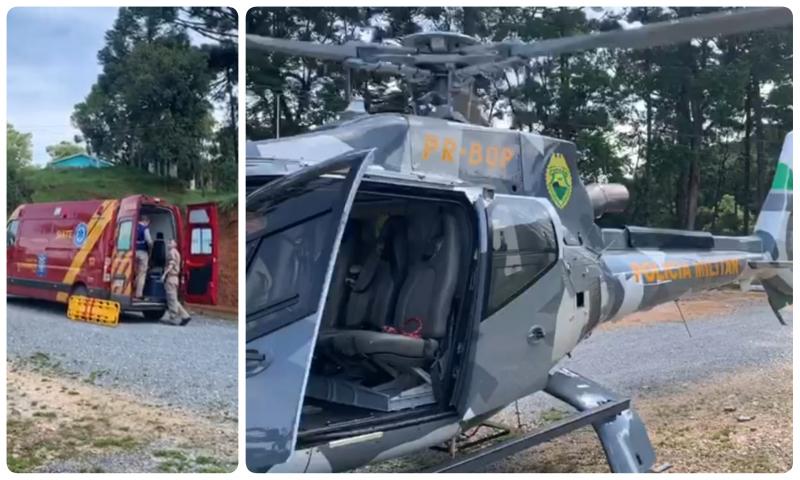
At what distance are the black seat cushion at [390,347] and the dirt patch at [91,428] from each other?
2.92 ft

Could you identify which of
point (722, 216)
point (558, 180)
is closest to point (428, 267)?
point (558, 180)

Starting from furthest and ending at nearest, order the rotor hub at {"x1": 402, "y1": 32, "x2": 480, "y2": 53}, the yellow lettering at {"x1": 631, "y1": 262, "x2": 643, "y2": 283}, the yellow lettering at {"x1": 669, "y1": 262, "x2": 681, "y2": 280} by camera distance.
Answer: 1. the yellow lettering at {"x1": 669, "y1": 262, "x2": 681, "y2": 280}
2. the yellow lettering at {"x1": 631, "y1": 262, "x2": 643, "y2": 283}
3. the rotor hub at {"x1": 402, "y1": 32, "x2": 480, "y2": 53}

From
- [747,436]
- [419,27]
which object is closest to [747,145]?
[747,436]

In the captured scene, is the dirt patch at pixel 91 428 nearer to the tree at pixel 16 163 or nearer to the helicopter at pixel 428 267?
the helicopter at pixel 428 267

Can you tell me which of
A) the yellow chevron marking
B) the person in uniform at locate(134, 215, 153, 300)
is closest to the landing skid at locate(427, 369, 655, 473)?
the person in uniform at locate(134, 215, 153, 300)

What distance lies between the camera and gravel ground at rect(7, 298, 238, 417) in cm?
194

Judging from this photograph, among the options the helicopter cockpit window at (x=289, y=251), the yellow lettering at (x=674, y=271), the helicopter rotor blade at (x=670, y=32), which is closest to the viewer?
the helicopter cockpit window at (x=289, y=251)

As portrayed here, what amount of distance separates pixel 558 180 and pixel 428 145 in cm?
67

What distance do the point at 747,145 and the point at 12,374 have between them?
9.16ft

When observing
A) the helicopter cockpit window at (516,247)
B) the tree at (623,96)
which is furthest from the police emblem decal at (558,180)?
the tree at (623,96)

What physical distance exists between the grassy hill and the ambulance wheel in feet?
0.93

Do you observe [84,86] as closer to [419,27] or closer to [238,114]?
[238,114]

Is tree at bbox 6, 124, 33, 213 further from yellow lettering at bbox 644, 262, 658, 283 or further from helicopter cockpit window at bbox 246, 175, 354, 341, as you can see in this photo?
yellow lettering at bbox 644, 262, 658, 283

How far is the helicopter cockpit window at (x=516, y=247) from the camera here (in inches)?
108
